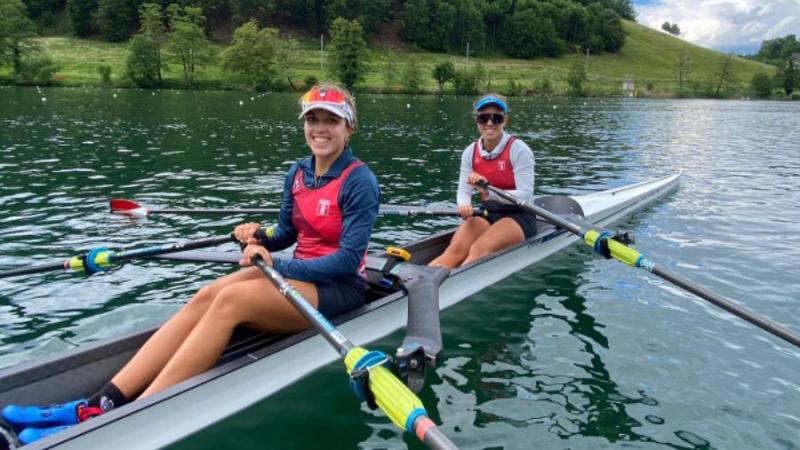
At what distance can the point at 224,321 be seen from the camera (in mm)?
4887

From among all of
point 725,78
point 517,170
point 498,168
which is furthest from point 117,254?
point 725,78

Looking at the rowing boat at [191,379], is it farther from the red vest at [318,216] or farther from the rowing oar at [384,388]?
the rowing oar at [384,388]

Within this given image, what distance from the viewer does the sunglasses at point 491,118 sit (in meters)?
8.83

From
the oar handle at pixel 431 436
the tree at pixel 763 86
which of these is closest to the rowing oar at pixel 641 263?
the oar handle at pixel 431 436

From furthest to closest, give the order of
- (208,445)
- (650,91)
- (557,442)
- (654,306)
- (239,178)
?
(650,91) < (239,178) < (654,306) < (557,442) < (208,445)

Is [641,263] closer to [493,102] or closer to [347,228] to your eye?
[493,102]

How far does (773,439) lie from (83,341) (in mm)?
7890

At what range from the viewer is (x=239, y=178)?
18172 millimetres

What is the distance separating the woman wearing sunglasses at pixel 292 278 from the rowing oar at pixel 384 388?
0.65 meters

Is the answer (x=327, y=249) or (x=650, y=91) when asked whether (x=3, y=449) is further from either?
(x=650, y=91)

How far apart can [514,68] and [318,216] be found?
125 m

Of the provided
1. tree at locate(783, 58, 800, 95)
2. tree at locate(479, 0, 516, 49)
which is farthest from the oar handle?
tree at locate(479, 0, 516, 49)

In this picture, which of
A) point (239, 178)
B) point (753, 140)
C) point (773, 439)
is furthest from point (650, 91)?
point (773, 439)

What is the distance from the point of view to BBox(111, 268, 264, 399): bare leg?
469 cm
